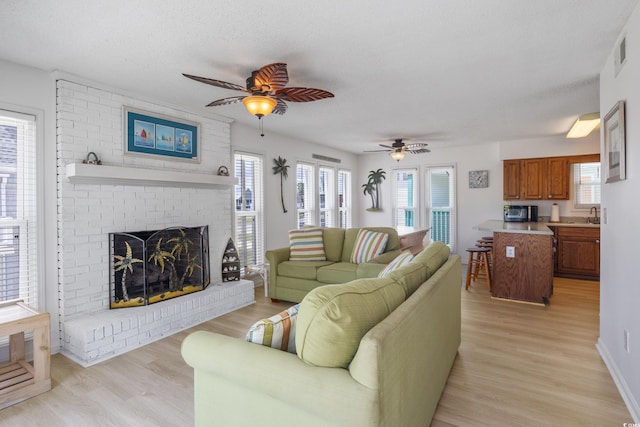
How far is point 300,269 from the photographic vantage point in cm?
441

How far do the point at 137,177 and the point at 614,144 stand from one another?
4.07 m

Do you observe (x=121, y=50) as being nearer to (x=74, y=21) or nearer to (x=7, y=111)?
(x=74, y=21)

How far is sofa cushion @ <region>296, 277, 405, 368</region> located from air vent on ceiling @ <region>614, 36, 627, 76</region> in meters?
2.44

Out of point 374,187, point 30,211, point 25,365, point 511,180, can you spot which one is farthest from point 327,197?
point 25,365

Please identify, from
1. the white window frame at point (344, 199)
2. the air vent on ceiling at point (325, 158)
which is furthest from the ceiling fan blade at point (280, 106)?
the white window frame at point (344, 199)

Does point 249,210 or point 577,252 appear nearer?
point 249,210

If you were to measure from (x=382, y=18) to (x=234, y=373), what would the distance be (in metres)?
2.15

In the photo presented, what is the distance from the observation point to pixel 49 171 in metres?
3.08

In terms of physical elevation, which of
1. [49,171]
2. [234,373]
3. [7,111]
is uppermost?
[7,111]

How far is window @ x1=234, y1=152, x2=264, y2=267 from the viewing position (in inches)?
205

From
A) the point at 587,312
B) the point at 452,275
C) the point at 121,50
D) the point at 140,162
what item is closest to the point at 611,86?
the point at 452,275

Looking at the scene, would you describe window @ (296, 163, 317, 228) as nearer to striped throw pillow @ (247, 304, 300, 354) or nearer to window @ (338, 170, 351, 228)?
window @ (338, 170, 351, 228)

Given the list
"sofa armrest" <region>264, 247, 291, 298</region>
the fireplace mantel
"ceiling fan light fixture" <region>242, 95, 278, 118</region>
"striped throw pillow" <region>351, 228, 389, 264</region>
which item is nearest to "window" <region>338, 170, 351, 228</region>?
"striped throw pillow" <region>351, 228, 389, 264</region>

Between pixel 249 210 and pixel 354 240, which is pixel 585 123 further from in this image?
pixel 249 210
